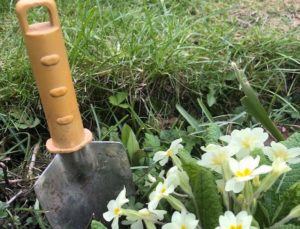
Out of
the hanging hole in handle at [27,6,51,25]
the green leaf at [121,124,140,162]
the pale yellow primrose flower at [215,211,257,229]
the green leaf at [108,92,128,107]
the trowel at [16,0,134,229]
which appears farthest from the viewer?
the hanging hole in handle at [27,6,51,25]

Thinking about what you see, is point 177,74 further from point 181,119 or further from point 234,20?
point 234,20

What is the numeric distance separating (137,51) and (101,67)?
4.8 inches

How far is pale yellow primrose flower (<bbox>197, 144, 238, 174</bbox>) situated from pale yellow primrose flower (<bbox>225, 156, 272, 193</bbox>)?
0.09ft

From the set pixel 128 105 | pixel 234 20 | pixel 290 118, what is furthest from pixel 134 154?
pixel 234 20

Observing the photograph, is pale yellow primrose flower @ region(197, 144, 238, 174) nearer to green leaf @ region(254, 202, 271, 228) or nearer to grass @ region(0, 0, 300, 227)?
green leaf @ region(254, 202, 271, 228)

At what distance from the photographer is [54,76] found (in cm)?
113

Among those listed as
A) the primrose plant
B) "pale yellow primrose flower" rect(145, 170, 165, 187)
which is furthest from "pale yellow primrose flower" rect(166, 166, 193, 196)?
"pale yellow primrose flower" rect(145, 170, 165, 187)

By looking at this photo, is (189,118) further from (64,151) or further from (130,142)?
(64,151)

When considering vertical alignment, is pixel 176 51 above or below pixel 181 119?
above

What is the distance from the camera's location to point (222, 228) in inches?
39.5

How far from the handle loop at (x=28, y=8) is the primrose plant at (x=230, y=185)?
34 centimetres

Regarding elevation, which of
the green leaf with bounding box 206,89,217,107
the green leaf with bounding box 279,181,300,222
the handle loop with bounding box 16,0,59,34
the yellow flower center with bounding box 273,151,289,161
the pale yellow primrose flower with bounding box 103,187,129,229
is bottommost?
the green leaf with bounding box 206,89,217,107

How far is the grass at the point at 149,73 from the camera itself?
5.52 feet

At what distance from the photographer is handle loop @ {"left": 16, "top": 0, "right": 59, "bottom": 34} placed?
41.9 inches
